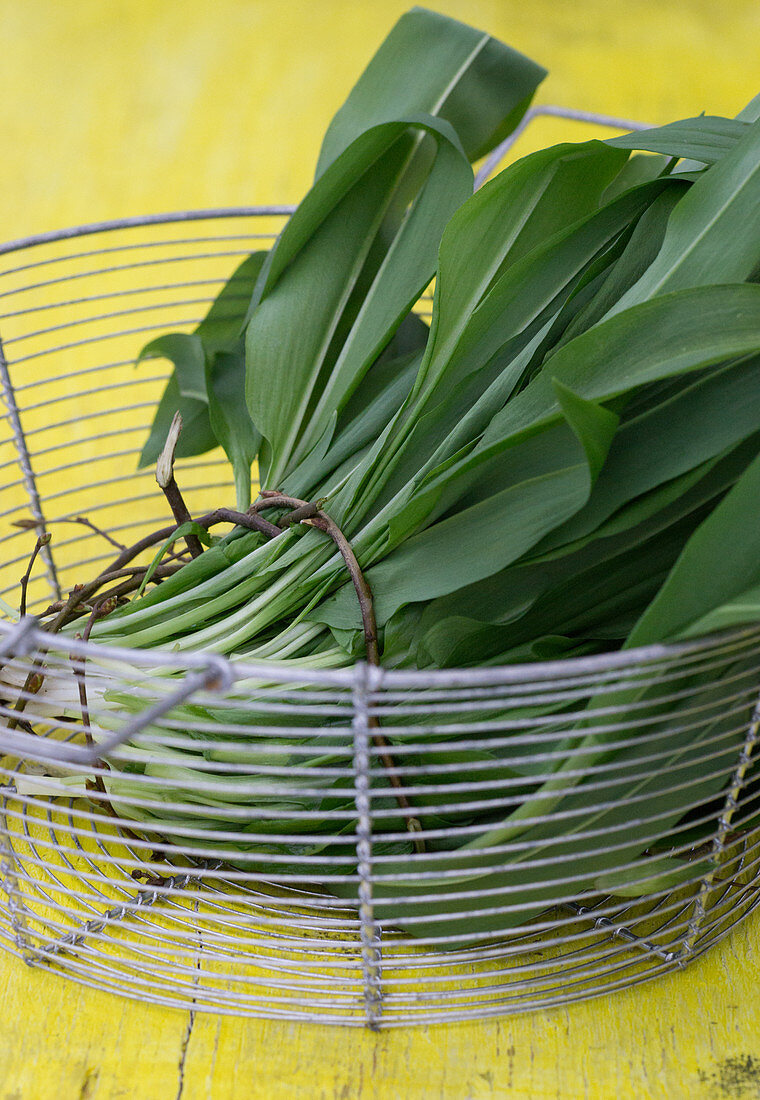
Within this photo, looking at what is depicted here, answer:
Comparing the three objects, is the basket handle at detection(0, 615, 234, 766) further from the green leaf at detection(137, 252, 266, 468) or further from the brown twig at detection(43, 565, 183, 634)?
the green leaf at detection(137, 252, 266, 468)

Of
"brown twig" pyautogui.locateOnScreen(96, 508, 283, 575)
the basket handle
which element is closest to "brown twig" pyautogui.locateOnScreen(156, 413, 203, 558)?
"brown twig" pyautogui.locateOnScreen(96, 508, 283, 575)

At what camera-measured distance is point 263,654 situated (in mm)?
527

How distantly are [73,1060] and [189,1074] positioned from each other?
5 centimetres

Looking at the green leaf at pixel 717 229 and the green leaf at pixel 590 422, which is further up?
the green leaf at pixel 717 229

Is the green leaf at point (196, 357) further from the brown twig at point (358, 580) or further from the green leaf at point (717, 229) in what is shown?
the green leaf at point (717, 229)

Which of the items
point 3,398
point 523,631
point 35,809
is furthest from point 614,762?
point 3,398

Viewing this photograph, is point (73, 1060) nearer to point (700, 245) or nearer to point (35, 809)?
point (35, 809)

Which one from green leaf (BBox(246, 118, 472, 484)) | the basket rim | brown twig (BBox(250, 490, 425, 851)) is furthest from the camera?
green leaf (BBox(246, 118, 472, 484))

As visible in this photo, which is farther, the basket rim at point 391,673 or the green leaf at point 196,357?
the green leaf at point 196,357

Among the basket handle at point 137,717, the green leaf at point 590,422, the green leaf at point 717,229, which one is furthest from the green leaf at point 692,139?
the basket handle at point 137,717

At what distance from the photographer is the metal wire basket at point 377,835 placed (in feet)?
1.32

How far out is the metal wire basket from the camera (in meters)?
0.40

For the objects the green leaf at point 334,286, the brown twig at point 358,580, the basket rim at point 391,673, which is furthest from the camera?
the green leaf at point 334,286

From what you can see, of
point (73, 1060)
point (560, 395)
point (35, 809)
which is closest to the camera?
point (560, 395)
